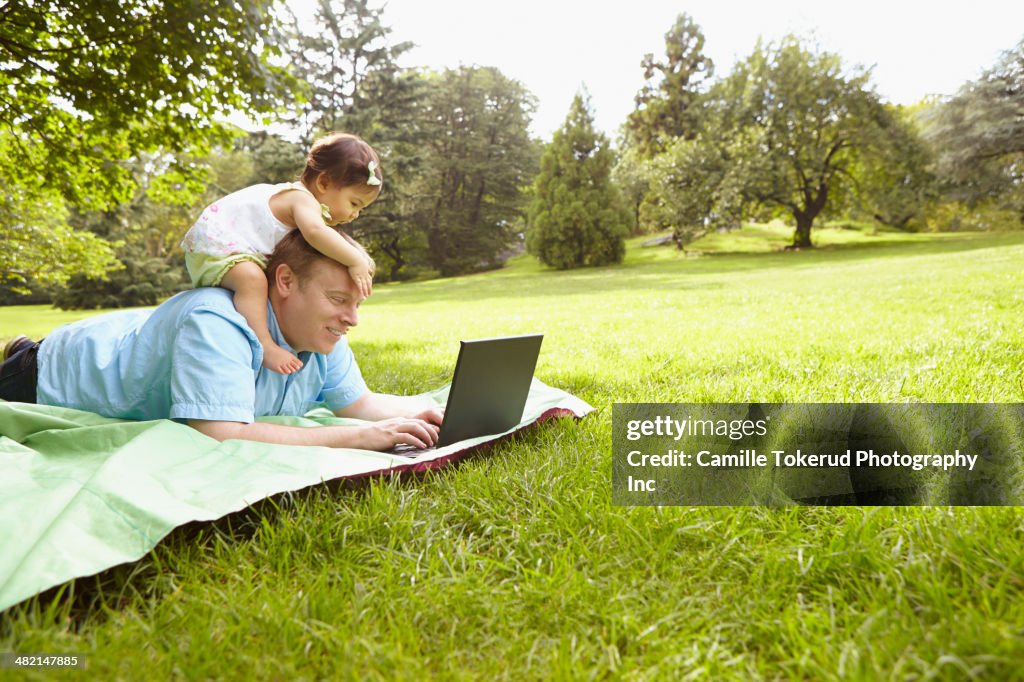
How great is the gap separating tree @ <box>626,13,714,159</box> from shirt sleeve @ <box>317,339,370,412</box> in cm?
3453

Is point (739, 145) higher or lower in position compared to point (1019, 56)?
lower

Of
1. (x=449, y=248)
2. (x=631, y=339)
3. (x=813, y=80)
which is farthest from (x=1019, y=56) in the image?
(x=631, y=339)

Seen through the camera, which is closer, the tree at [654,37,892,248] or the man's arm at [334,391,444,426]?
the man's arm at [334,391,444,426]

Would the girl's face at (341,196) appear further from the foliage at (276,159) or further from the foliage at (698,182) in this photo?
the foliage at (698,182)

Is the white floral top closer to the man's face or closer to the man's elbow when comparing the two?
the man's face

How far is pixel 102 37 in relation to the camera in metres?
5.09

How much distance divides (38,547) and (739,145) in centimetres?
2699

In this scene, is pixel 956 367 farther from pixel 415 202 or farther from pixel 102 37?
pixel 415 202

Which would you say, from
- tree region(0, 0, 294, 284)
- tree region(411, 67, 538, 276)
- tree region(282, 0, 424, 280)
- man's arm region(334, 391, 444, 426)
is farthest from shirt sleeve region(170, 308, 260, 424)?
tree region(411, 67, 538, 276)

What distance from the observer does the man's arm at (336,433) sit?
1927 mm

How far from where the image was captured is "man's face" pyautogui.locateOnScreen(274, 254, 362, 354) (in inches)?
86.8

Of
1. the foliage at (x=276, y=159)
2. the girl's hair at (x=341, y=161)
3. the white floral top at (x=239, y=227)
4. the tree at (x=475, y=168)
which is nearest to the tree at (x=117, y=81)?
the girl's hair at (x=341, y=161)

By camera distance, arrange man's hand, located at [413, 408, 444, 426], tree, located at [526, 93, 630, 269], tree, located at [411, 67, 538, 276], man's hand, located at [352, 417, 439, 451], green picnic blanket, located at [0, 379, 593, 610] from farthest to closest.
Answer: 1. tree, located at [411, 67, 538, 276]
2. tree, located at [526, 93, 630, 269]
3. man's hand, located at [413, 408, 444, 426]
4. man's hand, located at [352, 417, 439, 451]
5. green picnic blanket, located at [0, 379, 593, 610]

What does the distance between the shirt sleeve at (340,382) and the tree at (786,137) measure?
77.8 feet
